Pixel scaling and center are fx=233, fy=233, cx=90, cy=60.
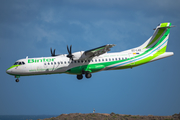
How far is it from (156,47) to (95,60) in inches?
392

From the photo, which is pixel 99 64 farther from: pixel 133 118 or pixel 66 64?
pixel 133 118

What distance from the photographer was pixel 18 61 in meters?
32.5

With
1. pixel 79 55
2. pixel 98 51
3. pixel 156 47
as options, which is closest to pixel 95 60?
pixel 98 51

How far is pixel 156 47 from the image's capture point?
3600 cm

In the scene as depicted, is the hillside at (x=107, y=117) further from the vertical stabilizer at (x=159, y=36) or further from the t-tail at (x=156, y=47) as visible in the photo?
the vertical stabilizer at (x=159, y=36)

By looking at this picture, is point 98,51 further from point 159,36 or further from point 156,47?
point 159,36

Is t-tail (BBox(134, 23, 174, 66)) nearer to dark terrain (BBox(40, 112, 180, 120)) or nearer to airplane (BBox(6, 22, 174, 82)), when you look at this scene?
airplane (BBox(6, 22, 174, 82))

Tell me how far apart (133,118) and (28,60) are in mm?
16108

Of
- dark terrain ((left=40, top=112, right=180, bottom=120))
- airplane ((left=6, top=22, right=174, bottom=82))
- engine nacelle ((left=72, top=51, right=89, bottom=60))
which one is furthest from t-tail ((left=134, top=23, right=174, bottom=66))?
dark terrain ((left=40, top=112, right=180, bottom=120))

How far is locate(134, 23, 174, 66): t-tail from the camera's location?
34.9 metres

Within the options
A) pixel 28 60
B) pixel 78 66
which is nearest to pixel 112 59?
pixel 78 66

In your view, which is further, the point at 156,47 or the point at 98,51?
the point at 156,47

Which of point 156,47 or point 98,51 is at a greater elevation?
point 156,47

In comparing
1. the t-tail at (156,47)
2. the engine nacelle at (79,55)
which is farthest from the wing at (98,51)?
the t-tail at (156,47)
